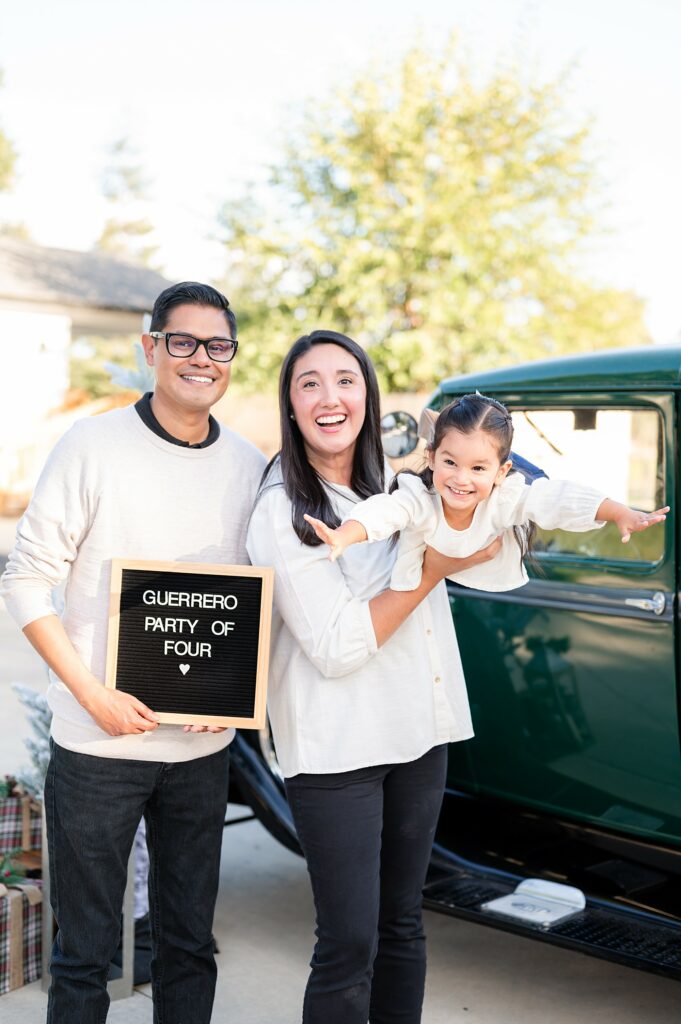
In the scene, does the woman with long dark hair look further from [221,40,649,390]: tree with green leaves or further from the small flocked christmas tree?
[221,40,649,390]: tree with green leaves

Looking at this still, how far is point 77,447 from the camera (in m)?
2.46

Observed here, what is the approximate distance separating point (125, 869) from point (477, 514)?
1163mm

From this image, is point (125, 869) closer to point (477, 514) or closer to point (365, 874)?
point (365, 874)

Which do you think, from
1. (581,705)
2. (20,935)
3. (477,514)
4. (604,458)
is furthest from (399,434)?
(20,935)

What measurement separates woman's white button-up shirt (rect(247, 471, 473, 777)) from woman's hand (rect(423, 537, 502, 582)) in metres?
0.15

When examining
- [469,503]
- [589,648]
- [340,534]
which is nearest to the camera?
[340,534]

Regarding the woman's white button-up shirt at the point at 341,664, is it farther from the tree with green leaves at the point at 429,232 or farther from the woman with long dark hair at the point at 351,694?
the tree with green leaves at the point at 429,232

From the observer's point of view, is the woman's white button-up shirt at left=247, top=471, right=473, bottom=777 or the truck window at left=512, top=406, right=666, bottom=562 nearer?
the woman's white button-up shirt at left=247, top=471, right=473, bottom=777

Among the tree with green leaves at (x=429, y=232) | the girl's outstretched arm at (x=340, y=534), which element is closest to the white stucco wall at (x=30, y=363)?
the tree with green leaves at (x=429, y=232)

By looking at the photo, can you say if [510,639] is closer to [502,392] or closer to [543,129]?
[502,392]

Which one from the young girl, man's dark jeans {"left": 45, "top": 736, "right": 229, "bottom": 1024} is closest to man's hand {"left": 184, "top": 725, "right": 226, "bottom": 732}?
man's dark jeans {"left": 45, "top": 736, "right": 229, "bottom": 1024}

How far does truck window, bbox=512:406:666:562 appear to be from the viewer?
3209 mm

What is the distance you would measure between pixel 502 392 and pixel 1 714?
475 centimetres

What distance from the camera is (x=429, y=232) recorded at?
57.7 feet
